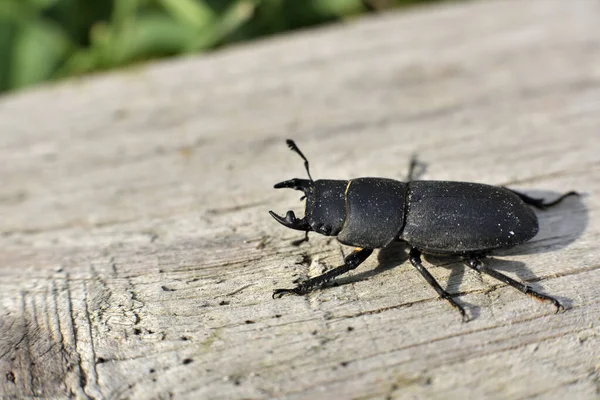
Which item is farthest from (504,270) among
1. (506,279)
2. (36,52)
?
(36,52)

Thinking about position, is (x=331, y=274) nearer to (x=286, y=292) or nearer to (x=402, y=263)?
(x=286, y=292)

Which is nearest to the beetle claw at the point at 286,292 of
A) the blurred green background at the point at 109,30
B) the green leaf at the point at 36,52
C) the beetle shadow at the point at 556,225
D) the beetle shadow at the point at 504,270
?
the beetle shadow at the point at 504,270

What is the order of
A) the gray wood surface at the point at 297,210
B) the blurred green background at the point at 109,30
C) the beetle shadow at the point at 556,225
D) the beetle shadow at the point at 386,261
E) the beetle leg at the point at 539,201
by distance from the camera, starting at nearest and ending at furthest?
the gray wood surface at the point at 297,210
the beetle shadow at the point at 386,261
the beetle shadow at the point at 556,225
the beetle leg at the point at 539,201
the blurred green background at the point at 109,30

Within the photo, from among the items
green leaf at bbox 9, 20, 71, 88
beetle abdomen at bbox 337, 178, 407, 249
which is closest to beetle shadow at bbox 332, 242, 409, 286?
beetle abdomen at bbox 337, 178, 407, 249

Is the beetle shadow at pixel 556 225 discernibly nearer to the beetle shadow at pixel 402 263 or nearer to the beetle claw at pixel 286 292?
the beetle shadow at pixel 402 263

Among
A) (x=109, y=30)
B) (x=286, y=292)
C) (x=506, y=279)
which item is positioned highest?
(x=109, y=30)

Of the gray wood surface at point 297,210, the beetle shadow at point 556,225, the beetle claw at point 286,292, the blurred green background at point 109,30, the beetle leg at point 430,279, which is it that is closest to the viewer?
the gray wood surface at point 297,210
